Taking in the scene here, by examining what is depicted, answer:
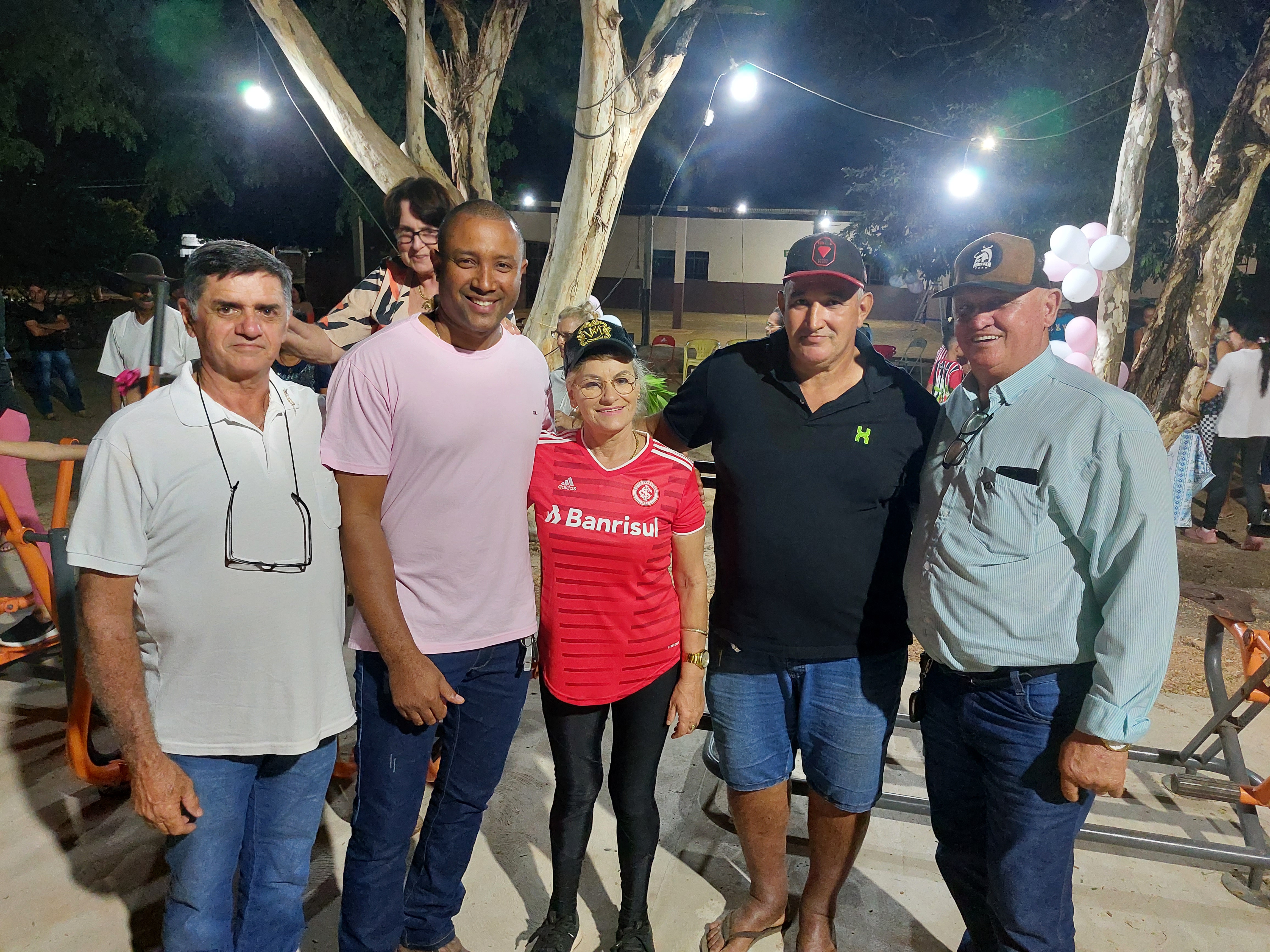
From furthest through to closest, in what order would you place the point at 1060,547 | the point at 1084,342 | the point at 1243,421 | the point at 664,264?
the point at 664,264
the point at 1084,342
the point at 1243,421
the point at 1060,547

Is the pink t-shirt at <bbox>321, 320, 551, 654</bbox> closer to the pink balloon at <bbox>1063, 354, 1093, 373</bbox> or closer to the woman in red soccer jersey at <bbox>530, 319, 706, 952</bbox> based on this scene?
the woman in red soccer jersey at <bbox>530, 319, 706, 952</bbox>

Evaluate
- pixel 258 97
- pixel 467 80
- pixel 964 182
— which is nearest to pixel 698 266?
pixel 964 182

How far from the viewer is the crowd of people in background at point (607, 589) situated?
180 cm

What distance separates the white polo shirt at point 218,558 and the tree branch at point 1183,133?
847 cm

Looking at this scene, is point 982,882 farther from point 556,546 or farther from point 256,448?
point 256,448

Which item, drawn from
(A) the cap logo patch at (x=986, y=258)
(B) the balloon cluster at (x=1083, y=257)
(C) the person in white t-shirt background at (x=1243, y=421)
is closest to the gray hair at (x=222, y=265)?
(A) the cap logo patch at (x=986, y=258)

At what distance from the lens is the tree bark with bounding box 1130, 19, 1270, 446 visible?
7.12m

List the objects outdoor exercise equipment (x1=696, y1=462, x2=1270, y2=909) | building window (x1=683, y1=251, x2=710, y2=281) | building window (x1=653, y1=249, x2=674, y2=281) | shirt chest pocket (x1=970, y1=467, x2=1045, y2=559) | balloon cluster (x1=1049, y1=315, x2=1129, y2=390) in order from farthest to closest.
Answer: building window (x1=683, y1=251, x2=710, y2=281)
building window (x1=653, y1=249, x2=674, y2=281)
balloon cluster (x1=1049, y1=315, x2=1129, y2=390)
outdoor exercise equipment (x1=696, y1=462, x2=1270, y2=909)
shirt chest pocket (x1=970, y1=467, x2=1045, y2=559)

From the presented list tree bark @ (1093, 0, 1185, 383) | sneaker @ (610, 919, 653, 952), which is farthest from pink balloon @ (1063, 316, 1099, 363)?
sneaker @ (610, 919, 653, 952)

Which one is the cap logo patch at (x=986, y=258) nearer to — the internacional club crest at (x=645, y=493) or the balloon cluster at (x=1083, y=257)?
the internacional club crest at (x=645, y=493)

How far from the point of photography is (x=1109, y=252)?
7.68 meters

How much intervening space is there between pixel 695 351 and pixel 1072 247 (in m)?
7.09

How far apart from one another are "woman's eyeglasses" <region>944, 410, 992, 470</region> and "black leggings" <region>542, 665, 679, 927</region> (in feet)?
3.17

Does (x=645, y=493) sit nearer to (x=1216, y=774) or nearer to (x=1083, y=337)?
(x=1216, y=774)
